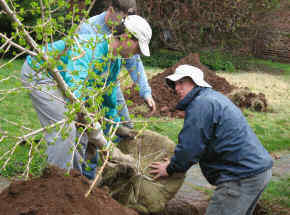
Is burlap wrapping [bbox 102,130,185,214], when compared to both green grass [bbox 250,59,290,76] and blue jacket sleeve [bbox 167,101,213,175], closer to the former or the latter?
blue jacket sleeve [bbox 167,101,213,175]

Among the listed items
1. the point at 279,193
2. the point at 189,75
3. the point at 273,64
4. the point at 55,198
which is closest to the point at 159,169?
the point at 189,75

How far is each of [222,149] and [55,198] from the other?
51.4 inches

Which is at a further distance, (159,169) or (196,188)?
(196,188)

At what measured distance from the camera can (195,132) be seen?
305 centimetres

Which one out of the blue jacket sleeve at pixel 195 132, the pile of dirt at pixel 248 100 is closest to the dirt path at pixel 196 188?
the blue jacket sleeve at pixel 195 132

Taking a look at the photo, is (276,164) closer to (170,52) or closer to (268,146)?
(268,146)

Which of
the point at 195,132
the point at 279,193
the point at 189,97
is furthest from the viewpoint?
the point at 279,193

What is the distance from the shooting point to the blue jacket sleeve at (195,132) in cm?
305

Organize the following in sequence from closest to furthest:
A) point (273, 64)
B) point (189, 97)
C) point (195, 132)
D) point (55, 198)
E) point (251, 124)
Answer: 1. point (55, 198)
2. point (195, 132)
3. point (189, 97)
4. point (251, 124)
5. point (273, 64)

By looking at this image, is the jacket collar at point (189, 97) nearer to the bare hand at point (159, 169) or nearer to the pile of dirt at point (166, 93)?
the bare hand at point (159, 169)

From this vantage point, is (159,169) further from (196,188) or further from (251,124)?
(251,124)

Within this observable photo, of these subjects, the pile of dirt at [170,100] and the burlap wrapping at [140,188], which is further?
the pile of dirt at [170,100]

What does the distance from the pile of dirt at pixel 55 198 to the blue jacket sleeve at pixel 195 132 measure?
636 millimetres

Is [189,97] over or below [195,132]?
over
